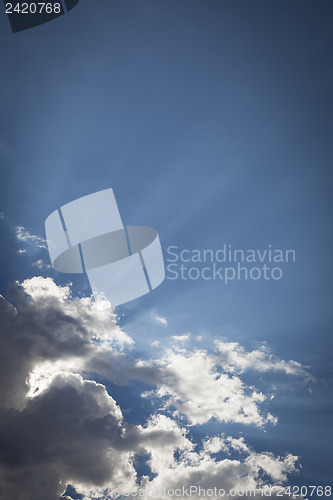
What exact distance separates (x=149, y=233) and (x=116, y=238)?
3678 millimetres

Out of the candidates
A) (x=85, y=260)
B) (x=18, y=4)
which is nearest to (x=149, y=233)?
Answer: (x=85, y=260)

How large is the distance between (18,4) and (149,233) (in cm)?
2496

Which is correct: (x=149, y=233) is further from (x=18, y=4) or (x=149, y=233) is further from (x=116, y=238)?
(x=18, y=4)

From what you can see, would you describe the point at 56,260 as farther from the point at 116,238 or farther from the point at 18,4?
the point at 18,4

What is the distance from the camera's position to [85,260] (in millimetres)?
26688

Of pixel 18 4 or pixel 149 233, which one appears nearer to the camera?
pixel 18 4

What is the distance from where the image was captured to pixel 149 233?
2733cm

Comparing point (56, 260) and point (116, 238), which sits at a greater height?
point (116, 238)

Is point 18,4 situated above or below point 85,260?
above

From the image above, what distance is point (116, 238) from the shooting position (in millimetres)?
26703

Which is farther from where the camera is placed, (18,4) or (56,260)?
(56,260)

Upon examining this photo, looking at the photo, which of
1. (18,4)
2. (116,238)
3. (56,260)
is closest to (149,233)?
(116,238)

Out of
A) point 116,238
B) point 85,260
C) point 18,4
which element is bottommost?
point 85,260

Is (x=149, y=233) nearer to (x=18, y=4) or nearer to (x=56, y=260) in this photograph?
(x=56, y=260)
